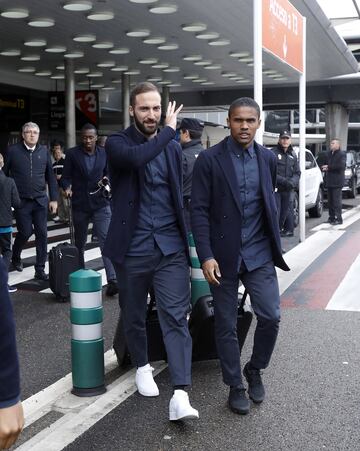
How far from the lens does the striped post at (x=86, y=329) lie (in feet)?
14.0

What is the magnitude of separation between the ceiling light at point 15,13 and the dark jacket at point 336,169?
273 inches

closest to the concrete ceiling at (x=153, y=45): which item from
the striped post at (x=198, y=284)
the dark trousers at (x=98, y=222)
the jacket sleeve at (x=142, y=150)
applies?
the dark trousers at (x=98, y=222)

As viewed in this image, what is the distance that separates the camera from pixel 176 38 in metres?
15.5

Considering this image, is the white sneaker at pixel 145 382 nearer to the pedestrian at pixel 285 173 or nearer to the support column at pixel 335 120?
the pedestrian at pixel 285 173

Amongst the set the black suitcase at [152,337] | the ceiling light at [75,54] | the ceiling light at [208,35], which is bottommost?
the black suitcase at [152,337]

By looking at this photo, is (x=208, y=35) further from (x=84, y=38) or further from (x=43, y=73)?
(x=43, y=73)

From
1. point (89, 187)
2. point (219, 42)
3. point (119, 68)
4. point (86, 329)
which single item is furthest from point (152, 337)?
point (119, 68)

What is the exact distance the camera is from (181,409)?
377cm

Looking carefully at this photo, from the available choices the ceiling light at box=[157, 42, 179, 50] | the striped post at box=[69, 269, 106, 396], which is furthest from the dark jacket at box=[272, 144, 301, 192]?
the striped post at box=[69, 269, 106, 396]

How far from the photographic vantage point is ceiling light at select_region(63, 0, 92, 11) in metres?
11.8

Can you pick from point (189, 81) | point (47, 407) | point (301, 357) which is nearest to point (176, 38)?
point (189, 81)

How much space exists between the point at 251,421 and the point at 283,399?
1.47ft

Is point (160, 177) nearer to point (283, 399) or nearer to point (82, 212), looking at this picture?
point (283, 399)

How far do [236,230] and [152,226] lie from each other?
19.9 inches
